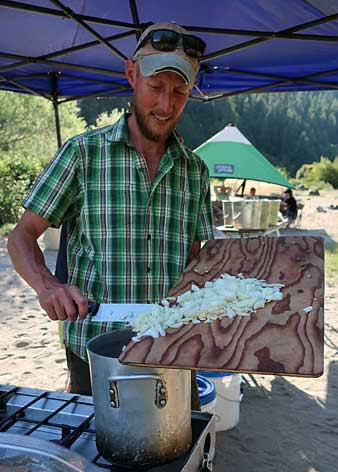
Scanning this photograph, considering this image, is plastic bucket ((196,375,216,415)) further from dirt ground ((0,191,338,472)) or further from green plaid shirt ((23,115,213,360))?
green plaid shirt ((23,115,213,360))

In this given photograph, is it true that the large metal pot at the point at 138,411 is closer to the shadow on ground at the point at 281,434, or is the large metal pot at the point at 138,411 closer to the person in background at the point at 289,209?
the shadow on ground at the point at 281,434

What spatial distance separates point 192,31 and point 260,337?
2.51m

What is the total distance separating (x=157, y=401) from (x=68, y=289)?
47 cm

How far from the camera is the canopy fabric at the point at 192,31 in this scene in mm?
2861

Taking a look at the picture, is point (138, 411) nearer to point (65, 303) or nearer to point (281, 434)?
point (65, 303)

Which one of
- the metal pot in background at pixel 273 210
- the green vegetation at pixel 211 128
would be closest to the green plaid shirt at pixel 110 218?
the metal pot in background at pixel 273 210

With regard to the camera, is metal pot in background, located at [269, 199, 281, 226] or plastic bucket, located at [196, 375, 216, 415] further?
metal pot in background, located at [269, 199, 281, 226]

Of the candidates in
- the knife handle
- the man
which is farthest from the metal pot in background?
the knife handle

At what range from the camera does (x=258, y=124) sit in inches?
2657

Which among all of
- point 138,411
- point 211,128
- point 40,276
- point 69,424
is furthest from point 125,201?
point 211,128

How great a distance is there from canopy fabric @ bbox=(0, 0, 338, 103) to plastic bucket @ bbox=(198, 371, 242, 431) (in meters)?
2.16

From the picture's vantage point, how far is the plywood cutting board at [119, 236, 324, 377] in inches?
41.4

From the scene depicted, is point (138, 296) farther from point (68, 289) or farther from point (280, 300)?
point (280, 300)

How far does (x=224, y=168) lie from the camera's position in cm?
922
